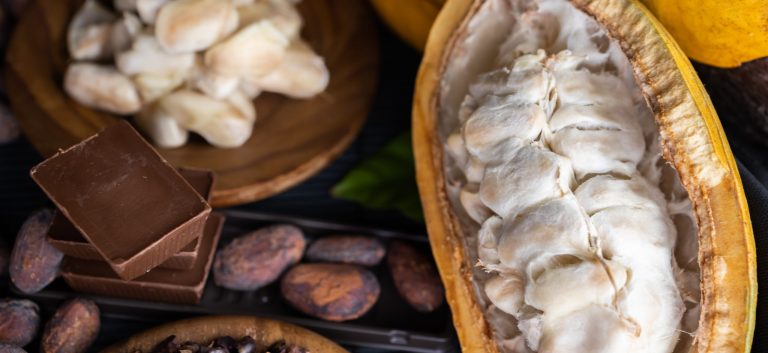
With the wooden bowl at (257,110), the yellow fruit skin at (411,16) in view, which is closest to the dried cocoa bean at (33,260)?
the wooden bowl at (257,110)


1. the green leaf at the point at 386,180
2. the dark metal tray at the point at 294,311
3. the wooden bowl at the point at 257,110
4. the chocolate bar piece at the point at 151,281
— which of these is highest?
the wooden bowl at the point at 257,110

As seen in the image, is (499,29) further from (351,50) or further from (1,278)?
(1,278)

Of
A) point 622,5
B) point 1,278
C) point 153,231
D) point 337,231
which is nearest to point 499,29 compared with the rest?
point 622,5

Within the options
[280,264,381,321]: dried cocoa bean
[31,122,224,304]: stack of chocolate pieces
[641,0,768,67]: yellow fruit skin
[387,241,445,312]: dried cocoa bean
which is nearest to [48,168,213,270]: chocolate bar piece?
[31,122,224,304]: stack of chocolate pieces

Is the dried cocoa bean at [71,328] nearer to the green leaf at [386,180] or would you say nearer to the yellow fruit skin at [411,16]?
the green leaf at [386,180]

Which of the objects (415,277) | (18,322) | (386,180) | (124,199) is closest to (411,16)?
(386,180)
